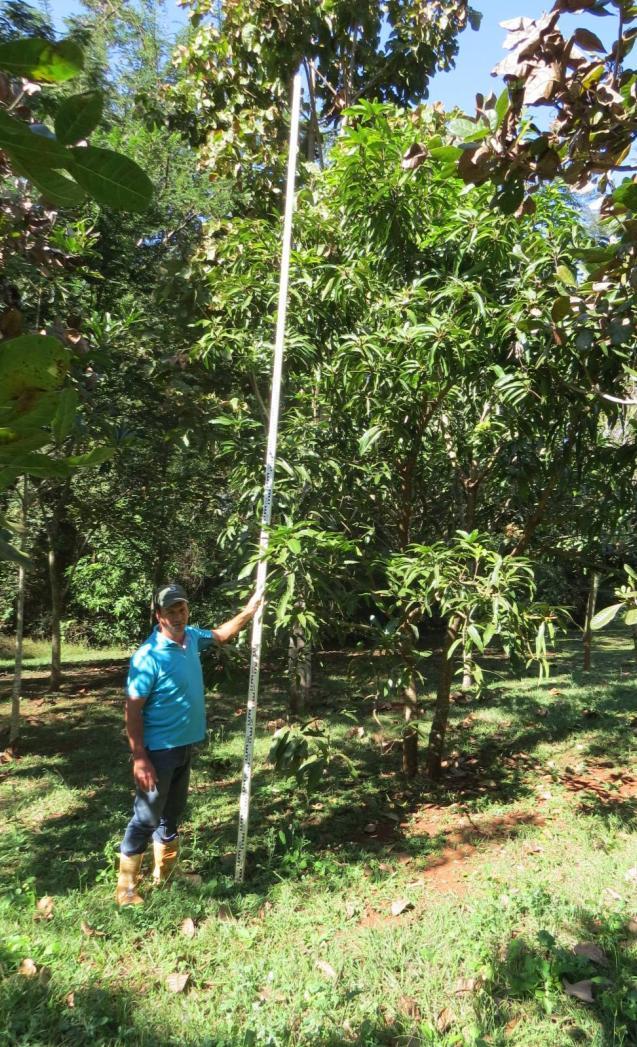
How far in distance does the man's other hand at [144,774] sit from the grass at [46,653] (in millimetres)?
9178

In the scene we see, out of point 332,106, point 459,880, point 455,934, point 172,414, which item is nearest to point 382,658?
point 459,880

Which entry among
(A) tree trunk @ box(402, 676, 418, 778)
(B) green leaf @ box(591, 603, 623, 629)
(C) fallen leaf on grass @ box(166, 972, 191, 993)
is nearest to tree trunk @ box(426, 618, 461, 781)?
(A) tree trunk @ box(402, 676, 418, 778)

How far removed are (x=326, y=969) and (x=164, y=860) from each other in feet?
3.99

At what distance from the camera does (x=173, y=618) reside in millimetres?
3623

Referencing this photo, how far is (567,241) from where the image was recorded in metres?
→ 3.68

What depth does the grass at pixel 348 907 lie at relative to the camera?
251 cm

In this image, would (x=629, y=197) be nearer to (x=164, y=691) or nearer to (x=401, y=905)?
(x=164, y=691)

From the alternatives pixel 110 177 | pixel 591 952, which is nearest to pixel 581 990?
pixel 591 952

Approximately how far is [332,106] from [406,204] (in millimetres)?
4822

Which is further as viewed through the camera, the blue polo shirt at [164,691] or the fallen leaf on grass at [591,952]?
the blue polo shirt at [164,691]

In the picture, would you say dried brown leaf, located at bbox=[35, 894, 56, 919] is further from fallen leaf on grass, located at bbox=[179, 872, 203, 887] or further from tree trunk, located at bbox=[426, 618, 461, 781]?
tree trunk, located at bbox=[426, 618, 461, 781]

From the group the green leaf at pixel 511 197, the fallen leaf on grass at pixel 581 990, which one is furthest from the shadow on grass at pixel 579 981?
the green leaf at pixel 511 197

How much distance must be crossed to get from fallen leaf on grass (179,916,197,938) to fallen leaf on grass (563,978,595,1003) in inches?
63.4

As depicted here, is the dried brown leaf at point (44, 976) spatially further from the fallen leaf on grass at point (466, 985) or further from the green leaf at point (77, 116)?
the green leaf at point (77, 116)
